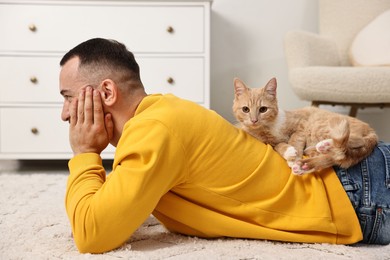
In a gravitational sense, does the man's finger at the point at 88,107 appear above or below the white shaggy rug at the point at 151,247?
above

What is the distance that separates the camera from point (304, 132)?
123 cm

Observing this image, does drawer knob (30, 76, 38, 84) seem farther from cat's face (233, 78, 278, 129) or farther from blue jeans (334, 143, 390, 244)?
blue jeans (334, 143, 390, 244)

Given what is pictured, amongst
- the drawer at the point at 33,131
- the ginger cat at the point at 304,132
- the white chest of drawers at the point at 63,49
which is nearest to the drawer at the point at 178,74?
the white chest of drawers at the point at 63,49

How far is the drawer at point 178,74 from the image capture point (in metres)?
2.53

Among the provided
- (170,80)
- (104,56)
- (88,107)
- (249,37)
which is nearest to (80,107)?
(88,107)

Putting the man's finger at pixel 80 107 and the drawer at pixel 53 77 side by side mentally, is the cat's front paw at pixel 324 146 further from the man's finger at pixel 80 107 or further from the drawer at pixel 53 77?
the drawer at pixel 53 77

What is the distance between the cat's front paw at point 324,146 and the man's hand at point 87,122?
1.79 ft

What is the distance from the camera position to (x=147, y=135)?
0.97m

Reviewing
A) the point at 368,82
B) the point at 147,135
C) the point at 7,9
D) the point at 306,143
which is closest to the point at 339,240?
the point at 306,143

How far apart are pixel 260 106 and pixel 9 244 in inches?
31.3

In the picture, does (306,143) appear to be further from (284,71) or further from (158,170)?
(284,71)

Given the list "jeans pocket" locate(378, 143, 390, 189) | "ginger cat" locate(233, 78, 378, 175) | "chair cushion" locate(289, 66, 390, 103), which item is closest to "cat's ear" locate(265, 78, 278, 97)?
"ginger cat" locate(233, 78, 378, 175)

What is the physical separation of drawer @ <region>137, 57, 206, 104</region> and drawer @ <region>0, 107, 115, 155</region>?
18.7 inches

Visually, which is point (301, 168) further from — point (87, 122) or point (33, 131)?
point (33, 131)
